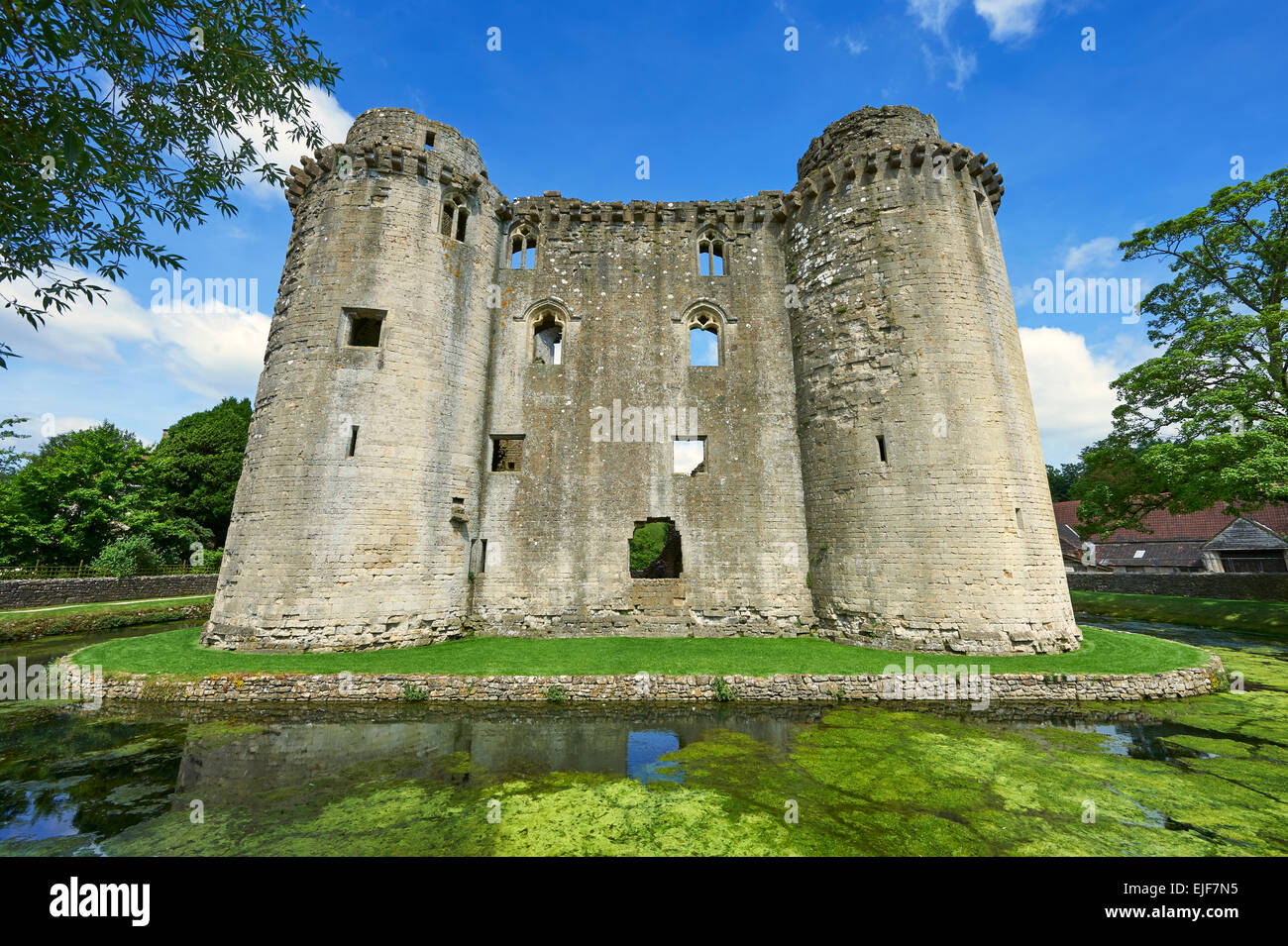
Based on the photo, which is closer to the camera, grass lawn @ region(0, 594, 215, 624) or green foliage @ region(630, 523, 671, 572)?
grass lawn @ region(0, 594, 215, 624)

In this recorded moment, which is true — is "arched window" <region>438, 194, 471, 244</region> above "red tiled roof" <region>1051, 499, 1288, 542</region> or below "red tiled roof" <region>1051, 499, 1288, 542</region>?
above

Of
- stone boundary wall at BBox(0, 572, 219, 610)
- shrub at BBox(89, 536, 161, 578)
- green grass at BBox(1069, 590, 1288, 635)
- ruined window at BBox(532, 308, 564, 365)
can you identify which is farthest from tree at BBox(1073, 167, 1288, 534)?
shrub at BBox(89, 536, 161, 578)

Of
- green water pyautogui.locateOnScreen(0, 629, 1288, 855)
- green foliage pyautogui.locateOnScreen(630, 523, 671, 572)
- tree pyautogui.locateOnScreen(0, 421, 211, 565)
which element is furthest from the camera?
green foliage pyautogui.locateOnScreen(630, 523, 671, 572)

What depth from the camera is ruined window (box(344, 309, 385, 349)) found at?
43.8ft

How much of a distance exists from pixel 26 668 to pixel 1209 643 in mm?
31618

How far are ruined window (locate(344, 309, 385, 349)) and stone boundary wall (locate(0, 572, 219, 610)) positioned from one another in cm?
1058

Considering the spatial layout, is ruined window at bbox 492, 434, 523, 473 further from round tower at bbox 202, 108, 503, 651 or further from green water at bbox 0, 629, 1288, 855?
green water at bbox 0, 629, 1288, 855

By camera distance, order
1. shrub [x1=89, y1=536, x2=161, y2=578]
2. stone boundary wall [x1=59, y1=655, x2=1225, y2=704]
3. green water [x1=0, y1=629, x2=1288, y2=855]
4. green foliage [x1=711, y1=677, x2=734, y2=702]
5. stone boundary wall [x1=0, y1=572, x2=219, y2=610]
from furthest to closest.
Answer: shrub [x1=89, y1=536, x2=161, y2=578]
stone boundary wall [x1=0, y1=572, x2=219, y2=610]
green foliage [x1=711, y1=677, x2=734, y2=702]
stone boundary wall [x1=59, y1=655, x2=1225, y2=704]
green water [x1=0, y1=629, x2=1288, y2=855]

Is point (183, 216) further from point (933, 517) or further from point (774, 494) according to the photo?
point (933, 517)

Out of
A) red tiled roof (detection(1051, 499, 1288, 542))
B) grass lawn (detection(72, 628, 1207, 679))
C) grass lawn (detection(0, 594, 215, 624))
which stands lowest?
grass lawn (detection(72, 628, 1207, 679))

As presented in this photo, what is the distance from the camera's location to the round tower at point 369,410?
11758mm

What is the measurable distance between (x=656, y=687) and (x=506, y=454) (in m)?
9.11

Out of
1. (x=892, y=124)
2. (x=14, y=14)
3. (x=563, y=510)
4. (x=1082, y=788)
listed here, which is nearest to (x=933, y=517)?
A: (x=1082, y=788)

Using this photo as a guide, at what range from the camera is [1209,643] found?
15.0 metres
